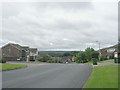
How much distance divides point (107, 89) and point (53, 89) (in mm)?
2800

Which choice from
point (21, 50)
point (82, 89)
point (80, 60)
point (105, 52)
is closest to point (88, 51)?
point (80, 60)

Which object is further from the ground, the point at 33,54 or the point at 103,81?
the point at 33,54

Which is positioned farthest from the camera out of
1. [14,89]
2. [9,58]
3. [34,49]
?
[34,49]

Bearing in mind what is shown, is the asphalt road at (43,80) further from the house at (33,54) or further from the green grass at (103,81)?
the house at (33,54)

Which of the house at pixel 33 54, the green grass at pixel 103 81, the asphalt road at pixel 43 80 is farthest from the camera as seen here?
the house at pixel 33 54

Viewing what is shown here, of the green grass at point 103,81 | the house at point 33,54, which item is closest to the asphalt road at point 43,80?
the green grass at point 103,81

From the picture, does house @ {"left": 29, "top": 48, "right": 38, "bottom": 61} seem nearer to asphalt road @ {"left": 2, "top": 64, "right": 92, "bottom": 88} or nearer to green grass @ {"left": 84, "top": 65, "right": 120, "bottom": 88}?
asphalt road @ {"left": 2, "top": 64, "right": 92, "bottom": 88}

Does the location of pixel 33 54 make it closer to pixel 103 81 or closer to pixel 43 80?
pixel 43 80

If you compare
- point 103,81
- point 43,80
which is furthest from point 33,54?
point 103,81

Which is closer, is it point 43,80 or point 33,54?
point 43,80

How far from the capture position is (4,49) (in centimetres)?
12100

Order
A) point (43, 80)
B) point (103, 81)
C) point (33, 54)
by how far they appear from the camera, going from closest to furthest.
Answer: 1. point (103, 81)
2. point (43, 80)
3. point (33, 54)

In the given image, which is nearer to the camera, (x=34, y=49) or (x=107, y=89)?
(x=107, y=89)

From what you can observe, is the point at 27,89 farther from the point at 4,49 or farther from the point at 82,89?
the point at 4,49
